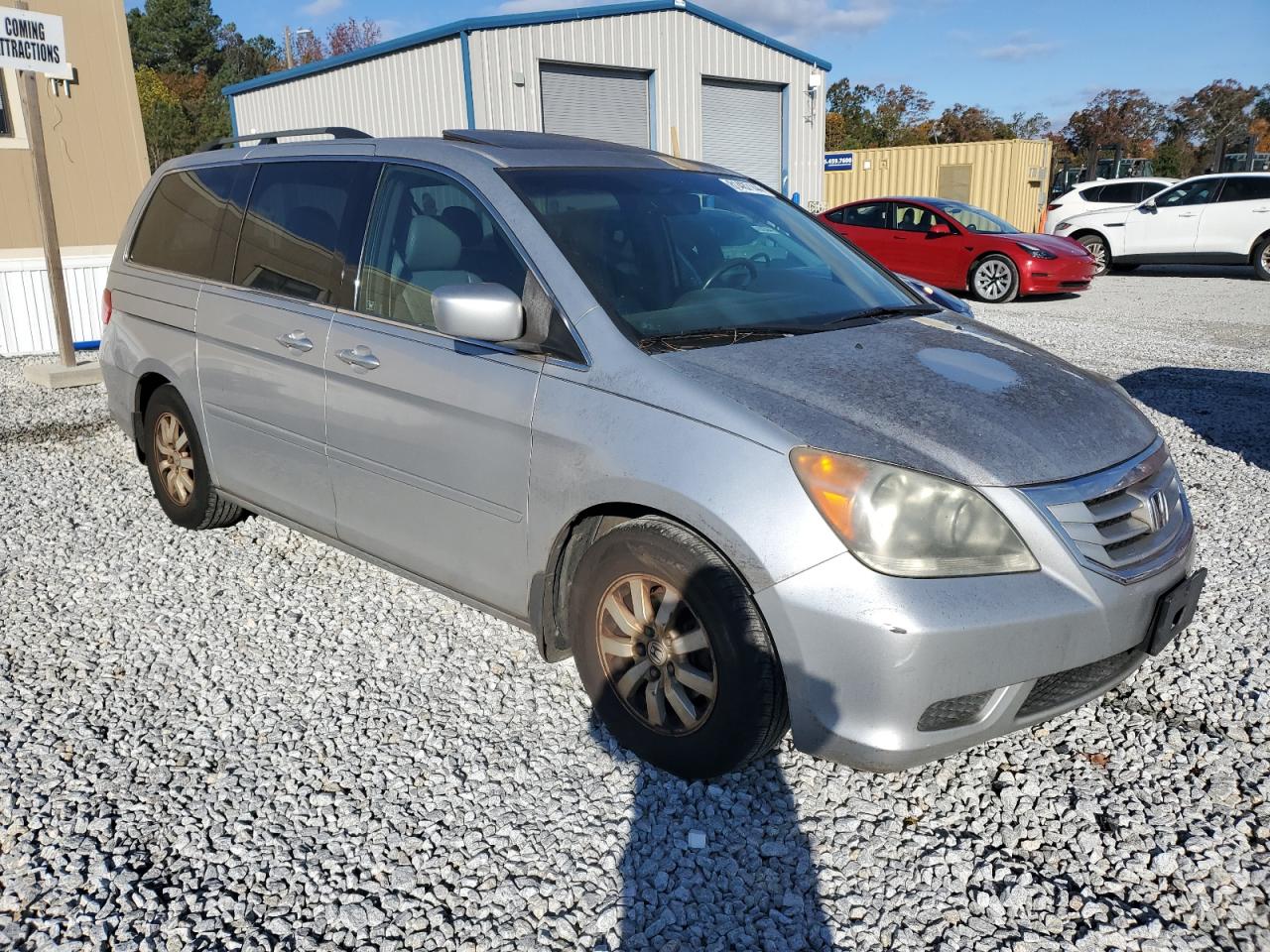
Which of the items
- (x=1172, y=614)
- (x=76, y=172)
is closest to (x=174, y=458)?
(x=1172, y=614)

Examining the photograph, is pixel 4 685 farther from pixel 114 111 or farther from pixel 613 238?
pixel 114 111

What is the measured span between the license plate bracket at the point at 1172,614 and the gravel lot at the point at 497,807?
467 mm

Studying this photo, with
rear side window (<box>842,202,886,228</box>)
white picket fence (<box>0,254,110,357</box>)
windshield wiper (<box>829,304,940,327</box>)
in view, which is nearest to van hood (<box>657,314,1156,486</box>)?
windshield wiper (<box>829,304,940,327</box>)

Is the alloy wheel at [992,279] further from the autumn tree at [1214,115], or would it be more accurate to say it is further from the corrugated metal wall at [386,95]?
the autumn tree at [1214,115]

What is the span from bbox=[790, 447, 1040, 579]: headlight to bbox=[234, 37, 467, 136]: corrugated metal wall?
50.1 feet

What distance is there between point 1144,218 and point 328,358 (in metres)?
17.9

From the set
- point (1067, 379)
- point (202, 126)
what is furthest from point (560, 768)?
point (202, 126)

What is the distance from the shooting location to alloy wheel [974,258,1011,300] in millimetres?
14461

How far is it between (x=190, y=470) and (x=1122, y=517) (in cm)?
403

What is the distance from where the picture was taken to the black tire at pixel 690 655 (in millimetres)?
2545

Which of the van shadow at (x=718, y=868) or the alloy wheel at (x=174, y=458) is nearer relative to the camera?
the van shadow at (x=718, y=868)

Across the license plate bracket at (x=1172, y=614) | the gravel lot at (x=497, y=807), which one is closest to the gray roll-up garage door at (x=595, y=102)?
the gravel lot at (x=497, y=807)

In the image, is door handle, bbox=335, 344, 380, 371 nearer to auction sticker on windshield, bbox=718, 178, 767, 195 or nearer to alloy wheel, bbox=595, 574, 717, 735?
alloy wheel, bbox=595, 574, 717, 735

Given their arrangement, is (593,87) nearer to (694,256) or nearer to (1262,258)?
(1262,258)
